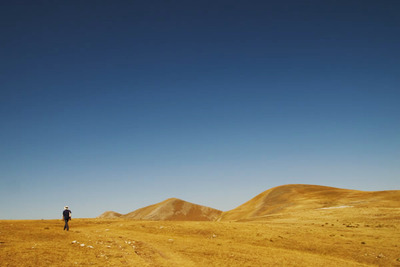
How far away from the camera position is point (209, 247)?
1869 centimetres

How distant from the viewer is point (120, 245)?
56.2 ft

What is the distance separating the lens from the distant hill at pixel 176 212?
103219 millimetres

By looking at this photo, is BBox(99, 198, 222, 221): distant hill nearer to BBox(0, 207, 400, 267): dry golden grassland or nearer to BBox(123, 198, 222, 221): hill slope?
BBox(123, 198, 222, 221): hill slope

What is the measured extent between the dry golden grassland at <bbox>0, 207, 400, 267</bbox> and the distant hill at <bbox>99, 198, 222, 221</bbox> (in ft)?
256

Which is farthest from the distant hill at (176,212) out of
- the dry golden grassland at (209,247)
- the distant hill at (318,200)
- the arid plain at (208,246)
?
the dry golden grassland at (209,247)

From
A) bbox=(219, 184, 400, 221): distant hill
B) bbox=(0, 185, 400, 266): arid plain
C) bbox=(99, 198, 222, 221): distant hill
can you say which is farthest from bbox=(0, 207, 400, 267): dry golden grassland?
bbox=(99, 198, 222, 221): distant hill

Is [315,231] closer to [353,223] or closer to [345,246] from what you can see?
[345,246]

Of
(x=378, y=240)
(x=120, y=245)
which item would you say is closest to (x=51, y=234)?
(x=120, y=245)

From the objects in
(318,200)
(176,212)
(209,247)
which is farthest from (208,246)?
(176,212)

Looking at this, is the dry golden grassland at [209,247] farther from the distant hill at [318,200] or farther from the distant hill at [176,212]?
the distant hill at [176,212]

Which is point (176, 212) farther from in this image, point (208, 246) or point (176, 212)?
point (208, 246)

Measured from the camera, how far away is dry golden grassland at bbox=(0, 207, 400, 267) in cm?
1349

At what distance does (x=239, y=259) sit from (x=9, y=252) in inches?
479

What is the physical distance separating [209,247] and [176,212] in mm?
91933
